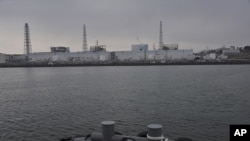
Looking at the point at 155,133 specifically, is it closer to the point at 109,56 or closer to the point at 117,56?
the point at 109,56

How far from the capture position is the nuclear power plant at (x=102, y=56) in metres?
139

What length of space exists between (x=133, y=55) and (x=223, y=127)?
417ft

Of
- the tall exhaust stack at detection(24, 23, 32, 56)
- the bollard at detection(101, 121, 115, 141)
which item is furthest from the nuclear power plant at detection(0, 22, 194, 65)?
the bollard at detection(101, 121, 115, 141)

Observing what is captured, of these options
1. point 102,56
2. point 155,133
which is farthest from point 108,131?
point 102,56

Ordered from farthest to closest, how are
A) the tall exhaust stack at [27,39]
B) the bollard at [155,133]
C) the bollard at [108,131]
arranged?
the tall exhaust stack at [27,39]
the bollard at [108,131]
the bollard at [155,133]

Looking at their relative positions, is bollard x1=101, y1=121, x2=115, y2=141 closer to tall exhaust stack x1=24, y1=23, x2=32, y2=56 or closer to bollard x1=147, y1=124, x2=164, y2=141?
bollard x1=147, y1=124, x2=164, y2=141

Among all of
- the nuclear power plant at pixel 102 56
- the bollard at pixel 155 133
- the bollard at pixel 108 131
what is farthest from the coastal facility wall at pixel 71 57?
the bollard at pixel 155 133

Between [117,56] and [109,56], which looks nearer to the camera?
[109,56]

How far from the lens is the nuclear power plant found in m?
139

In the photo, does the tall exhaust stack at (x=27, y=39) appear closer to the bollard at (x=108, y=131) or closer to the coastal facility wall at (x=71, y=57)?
the coastal facility wall at (x=71, y=57)

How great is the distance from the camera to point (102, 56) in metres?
144

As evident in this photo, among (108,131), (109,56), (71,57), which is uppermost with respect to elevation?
(109,56)

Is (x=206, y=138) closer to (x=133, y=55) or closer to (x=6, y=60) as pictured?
(x=133, y=55)

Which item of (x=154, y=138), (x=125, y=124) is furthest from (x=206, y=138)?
(x=154, y=138)
